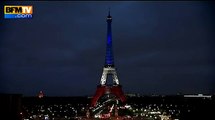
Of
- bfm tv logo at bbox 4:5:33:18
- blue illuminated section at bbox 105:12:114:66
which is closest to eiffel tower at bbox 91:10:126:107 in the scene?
blue illuminated section at bbox 105:12:114:66

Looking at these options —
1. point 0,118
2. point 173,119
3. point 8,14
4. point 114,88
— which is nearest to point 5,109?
point 0,118

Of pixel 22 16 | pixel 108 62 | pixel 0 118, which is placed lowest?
pixel 0 118

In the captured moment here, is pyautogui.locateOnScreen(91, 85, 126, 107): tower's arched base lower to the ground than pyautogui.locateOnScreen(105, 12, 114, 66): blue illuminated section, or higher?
lower

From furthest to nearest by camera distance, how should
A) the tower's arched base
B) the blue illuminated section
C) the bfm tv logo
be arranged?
the blue illuminated section < the tower's arched base < the bfm tv logo

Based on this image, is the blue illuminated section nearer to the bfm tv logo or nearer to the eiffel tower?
the eiffel tower

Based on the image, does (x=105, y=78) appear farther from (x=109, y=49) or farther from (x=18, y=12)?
(x=18, y=12)

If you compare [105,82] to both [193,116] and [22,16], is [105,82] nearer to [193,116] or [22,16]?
[193,116]

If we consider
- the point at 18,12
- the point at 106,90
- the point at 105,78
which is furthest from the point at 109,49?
the point at 18,12

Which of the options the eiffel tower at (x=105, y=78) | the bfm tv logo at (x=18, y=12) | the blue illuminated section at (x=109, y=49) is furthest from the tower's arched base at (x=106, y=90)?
the bfm tv logo at (x=18, y=12)
